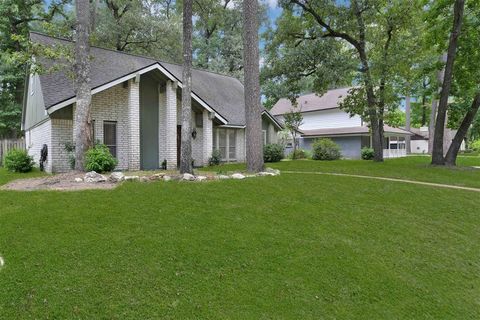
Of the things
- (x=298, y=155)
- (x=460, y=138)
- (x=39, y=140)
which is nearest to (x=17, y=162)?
→ (x=39, y=140)

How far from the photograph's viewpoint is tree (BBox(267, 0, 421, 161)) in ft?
52.5

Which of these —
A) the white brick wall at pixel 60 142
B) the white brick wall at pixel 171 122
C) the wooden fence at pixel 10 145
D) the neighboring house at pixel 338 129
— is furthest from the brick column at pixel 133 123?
the neighboring house at pixel 338 129

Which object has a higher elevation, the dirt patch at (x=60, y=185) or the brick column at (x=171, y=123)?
the brick column at (x=171, y=123)

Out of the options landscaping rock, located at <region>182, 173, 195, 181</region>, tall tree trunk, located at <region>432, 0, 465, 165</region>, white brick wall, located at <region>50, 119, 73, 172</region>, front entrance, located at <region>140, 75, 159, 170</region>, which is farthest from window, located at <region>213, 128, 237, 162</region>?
tall tree trunk, located at <region>432, 0, 465, 165</region>

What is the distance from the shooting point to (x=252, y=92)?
35.9 feet

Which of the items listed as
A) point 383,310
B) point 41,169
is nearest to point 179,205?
point 383,310

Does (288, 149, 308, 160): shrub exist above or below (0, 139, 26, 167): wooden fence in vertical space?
below

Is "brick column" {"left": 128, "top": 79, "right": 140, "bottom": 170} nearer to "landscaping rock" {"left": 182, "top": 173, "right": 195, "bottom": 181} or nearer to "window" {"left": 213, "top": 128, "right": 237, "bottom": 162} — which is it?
"landscaping rock" {"left": 182, "top": 173, "right": 195, "bottom": 181}

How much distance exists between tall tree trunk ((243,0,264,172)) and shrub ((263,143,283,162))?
783 centimetres

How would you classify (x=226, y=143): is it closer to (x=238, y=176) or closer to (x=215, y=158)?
(x=215, y=158)

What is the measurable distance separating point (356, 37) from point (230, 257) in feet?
54.6

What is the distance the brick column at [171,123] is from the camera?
552 inches

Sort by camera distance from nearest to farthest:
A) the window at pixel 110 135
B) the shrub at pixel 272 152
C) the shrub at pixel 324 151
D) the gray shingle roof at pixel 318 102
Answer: the window at pixel 110 135 < the shrub at pixel 272 152 < the shrub at pixel 324 151 < the gray shingle roof at pixel 318 102

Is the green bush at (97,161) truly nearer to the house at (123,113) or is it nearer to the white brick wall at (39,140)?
the house at (123,113)
